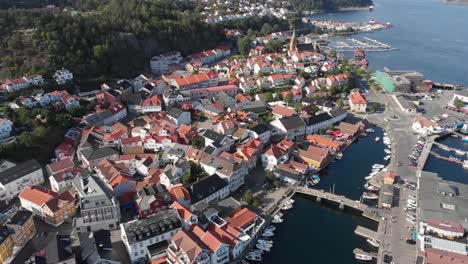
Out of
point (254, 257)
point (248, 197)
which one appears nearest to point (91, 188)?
point (248, 197)

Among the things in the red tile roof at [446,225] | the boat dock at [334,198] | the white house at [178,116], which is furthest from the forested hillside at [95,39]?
the red tile roof at [446,225]

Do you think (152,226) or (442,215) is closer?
(152,226)

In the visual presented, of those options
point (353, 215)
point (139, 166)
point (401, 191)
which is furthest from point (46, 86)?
point (401, 191)

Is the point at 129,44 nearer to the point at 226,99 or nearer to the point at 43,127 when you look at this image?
the point at 226,99

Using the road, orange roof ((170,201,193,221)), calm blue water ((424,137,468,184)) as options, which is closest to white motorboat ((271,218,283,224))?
orange roof ((170,201,193,221))

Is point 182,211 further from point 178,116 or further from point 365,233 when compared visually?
point 178,116

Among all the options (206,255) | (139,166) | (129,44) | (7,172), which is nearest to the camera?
(206,255)
